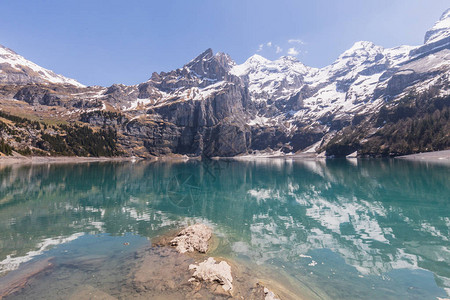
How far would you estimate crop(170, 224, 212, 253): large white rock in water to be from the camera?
1843 cm

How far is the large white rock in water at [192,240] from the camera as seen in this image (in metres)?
18.4

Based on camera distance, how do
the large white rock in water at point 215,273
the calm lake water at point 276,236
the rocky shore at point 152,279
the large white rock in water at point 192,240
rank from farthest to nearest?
the large white rock in water at point 192,240, the calm lake water at point 276,236, the large white rock in water at point 215,273, the rocky shore at point 152,279

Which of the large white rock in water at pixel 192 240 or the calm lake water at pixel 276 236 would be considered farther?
the large white rock in water at pixel 192 240

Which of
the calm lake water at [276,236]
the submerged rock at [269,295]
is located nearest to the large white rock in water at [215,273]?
the submerged rock at [269,295]

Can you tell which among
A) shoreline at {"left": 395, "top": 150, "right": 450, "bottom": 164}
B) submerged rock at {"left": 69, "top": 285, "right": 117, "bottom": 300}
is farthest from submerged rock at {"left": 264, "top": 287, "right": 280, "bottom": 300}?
shoreline at {"left": 395, "top": 150, "right": 450, "bottom": 164}

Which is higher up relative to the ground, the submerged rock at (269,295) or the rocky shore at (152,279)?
the submerged rock at (269,295)

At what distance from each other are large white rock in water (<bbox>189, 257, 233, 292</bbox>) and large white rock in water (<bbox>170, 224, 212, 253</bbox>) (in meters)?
3.88

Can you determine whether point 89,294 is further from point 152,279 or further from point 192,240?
point 192,240

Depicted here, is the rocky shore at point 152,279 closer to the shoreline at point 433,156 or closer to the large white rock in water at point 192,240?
the large white rock in water at point 192,240

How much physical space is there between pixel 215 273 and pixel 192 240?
21.9ft

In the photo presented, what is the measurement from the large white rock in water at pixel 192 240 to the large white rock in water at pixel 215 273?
3.88m

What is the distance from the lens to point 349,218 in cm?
2770

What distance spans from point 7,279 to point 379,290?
21.6 m

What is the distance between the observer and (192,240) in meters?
19.4
